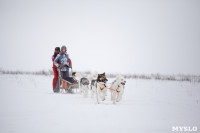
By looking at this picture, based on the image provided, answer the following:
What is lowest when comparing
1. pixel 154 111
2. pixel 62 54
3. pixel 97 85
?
pixel 154 111

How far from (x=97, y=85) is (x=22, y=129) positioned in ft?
10.6

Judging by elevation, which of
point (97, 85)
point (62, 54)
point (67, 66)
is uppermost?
point (62, 54)

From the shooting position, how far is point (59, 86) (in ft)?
29.7

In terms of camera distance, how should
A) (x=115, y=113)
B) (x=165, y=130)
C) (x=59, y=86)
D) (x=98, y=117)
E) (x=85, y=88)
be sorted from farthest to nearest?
(x=59, y=86) → (x=85, y=88) → (x=115, y=113) → (x=98, y=117) → (x=165, y=130)

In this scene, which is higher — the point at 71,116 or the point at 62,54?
the point at 62,54

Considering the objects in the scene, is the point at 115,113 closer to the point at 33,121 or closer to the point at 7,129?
the point at 33,121

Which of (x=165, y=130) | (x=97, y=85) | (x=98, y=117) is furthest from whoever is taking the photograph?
(x=97, y=85)

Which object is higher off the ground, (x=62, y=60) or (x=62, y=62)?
(x=62, y=60)

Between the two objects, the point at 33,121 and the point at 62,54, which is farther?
the point at 62,54

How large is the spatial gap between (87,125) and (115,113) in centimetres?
122

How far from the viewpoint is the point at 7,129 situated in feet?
10.7

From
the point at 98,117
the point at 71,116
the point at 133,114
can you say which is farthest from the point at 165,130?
the point at 71,116

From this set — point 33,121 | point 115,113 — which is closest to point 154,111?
point 115,113

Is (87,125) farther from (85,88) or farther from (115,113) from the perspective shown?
(85,88)
